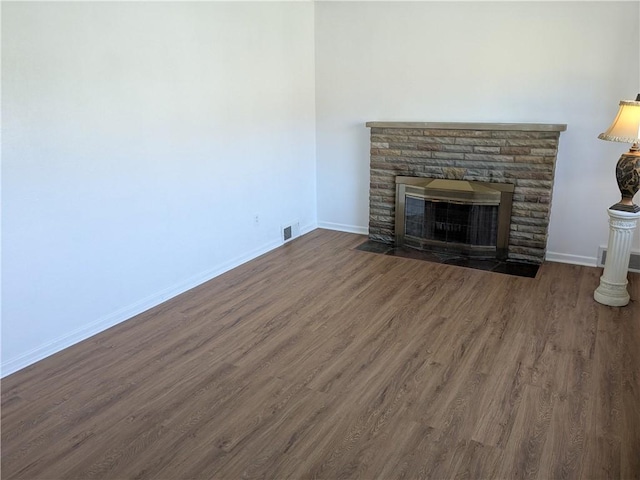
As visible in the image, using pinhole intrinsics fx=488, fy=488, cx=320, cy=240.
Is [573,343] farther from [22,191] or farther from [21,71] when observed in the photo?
[21,71]

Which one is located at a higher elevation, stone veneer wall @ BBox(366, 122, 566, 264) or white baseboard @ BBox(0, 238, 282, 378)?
stone veneer wall @ BBox(366, 122, 566, 264)

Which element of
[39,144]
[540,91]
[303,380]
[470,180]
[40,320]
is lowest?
[303,380]

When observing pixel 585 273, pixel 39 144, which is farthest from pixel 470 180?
pixel 39 144

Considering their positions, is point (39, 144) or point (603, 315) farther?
point (603, 315)

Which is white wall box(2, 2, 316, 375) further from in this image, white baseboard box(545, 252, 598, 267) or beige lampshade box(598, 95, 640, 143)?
beige lampshade box(598, 95, 640, 143)

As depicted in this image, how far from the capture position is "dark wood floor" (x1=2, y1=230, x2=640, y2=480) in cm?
206

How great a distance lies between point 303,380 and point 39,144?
6.43 feet

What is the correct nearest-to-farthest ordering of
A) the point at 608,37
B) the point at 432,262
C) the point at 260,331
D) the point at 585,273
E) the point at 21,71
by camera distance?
the point at 21,71 < the point at 260,331 < the point at 608,37 < the point at 585,273 < the point at 432,262

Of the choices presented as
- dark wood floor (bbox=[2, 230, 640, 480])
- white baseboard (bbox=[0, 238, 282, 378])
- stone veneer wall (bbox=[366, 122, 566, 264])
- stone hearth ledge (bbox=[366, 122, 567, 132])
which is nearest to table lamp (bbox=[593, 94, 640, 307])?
dark wood floor (bbox=[2, 230, 640, 480])

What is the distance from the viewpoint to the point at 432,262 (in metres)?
4.46

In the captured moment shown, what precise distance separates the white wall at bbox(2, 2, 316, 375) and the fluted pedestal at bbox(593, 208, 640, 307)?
2.89 metres

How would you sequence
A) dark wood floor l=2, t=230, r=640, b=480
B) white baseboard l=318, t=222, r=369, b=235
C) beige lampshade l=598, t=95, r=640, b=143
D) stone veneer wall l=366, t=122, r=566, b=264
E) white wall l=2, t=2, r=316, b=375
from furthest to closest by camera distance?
1. white baseboard l=318, t=222, r=369, b=235
2. stone veneer wall l=366, t=122, r=566, b=264
3. beige lampshade l=598, t=95, r=640, b=143
4. white wall l=2, t=2, r=316, b=375
5. dark wood floor l=2, t=230, r=640, b=480

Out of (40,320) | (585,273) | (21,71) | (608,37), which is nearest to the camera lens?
(21,71)

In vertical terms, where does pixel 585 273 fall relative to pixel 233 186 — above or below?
below
